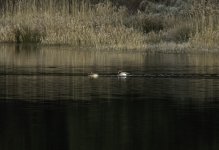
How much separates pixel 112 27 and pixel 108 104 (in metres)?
21.8

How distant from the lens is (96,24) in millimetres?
41531

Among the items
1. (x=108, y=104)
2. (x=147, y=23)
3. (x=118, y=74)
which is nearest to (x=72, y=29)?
(x=147, y=23)

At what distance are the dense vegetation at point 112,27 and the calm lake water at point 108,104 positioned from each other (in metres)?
6.52

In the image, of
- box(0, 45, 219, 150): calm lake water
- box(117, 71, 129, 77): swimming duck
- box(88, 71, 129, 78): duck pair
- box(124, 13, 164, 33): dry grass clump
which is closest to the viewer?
box(0, 45, 219, 150): calm lake water

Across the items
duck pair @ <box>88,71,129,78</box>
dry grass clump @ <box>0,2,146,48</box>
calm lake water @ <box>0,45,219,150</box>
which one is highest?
dry grass clump @ <box>0,2,146,48</box>

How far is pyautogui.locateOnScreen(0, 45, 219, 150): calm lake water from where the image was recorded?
46.6ft

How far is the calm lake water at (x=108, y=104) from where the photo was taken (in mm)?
14204

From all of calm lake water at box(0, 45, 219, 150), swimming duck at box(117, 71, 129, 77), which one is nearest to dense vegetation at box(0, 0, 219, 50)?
calm lake water at box(0, 45, 219, 150)

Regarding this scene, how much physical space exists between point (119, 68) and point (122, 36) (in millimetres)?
10064

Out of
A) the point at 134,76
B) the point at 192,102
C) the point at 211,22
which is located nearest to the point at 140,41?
the point at 211,22

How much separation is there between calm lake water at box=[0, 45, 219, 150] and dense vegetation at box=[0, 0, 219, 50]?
6521 mm

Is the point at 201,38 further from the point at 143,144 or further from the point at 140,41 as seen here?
the point at 143,144

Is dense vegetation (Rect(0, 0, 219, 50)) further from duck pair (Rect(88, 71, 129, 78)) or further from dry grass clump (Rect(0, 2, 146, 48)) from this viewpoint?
duck pair (Rect(88, 71, 129, 78))

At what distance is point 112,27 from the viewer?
131 feet
